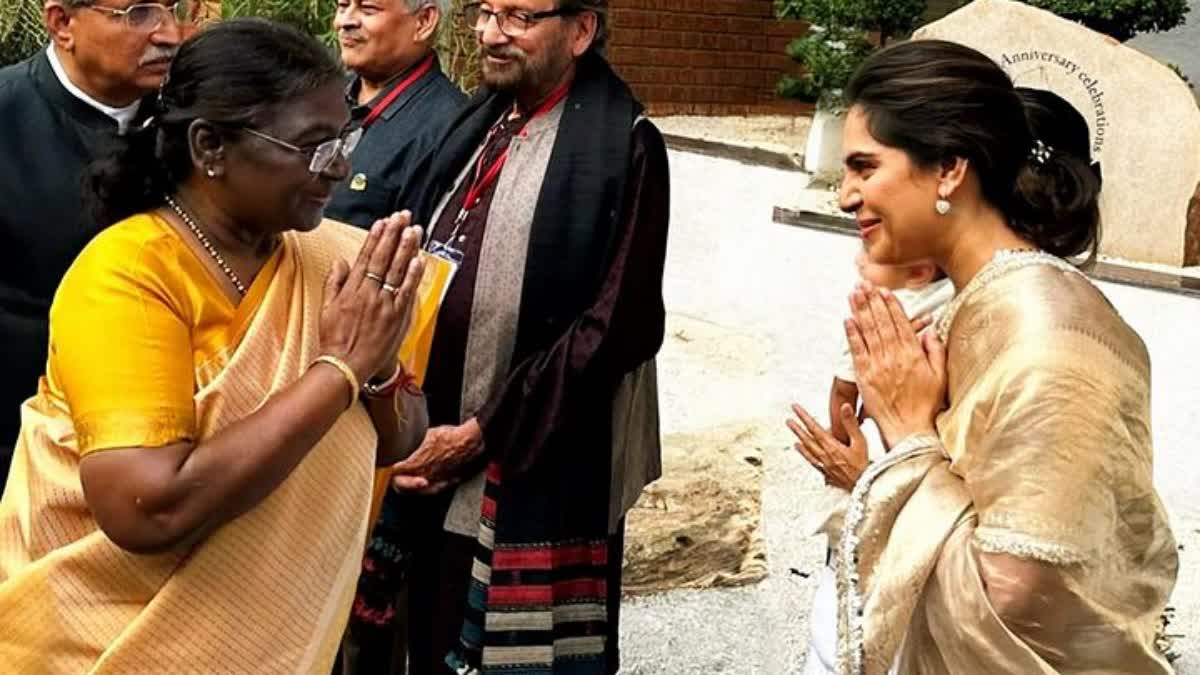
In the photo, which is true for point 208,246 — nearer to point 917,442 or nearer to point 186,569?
point 186,569

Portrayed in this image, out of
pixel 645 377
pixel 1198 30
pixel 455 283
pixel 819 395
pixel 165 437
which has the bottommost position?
pixel 819 395

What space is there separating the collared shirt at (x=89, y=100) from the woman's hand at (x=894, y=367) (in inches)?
61.3

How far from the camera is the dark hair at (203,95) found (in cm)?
214

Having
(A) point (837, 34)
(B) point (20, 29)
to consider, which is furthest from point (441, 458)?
(A) point (837, 34)

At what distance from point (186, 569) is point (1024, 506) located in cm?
111

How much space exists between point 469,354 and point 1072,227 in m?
1.51

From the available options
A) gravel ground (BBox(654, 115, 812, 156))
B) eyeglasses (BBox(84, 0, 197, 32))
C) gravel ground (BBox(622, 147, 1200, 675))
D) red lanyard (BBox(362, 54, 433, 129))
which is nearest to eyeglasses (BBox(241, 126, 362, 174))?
eyeglasses (BBox(84, 0, 197, 32))

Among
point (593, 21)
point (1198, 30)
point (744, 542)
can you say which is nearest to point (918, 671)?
point (593, 21)

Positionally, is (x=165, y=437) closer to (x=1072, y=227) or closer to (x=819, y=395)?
(x=1072, y=227)

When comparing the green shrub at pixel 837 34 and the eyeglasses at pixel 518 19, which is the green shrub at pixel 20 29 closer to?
the green shrub at pixel 837 34

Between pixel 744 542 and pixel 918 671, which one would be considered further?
pixel 744 542

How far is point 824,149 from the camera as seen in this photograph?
884 centimetres

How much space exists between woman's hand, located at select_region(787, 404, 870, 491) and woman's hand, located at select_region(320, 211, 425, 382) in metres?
0.68

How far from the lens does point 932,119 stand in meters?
2.19
